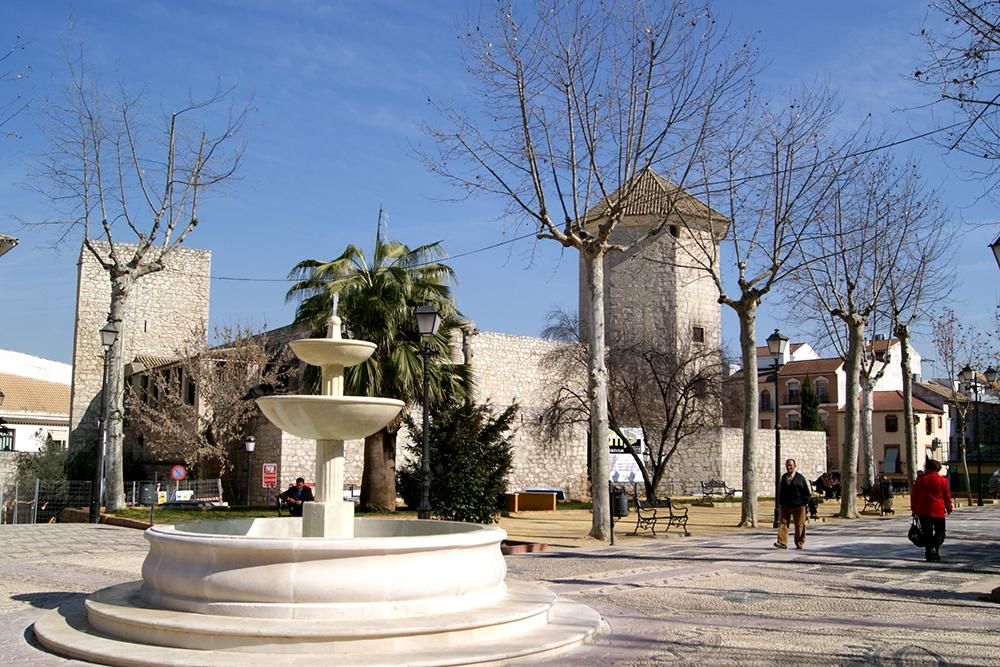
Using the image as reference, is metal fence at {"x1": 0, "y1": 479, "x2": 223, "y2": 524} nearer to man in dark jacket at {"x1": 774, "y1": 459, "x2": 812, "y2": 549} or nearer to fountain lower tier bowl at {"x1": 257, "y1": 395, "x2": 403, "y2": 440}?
man in dark jacket at {"x1": 774, "y1": 459, "x2": 812, "y2": 549}

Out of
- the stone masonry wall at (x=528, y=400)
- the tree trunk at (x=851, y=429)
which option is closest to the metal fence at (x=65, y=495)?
the stone masonry wall at (x=528, y=400)

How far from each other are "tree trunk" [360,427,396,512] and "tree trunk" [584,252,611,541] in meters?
9.44

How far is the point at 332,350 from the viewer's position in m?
9.69

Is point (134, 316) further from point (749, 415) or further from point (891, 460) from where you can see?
point (891, 460)

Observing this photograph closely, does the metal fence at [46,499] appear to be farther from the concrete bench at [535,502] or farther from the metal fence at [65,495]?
the concrete bench at [535,502]

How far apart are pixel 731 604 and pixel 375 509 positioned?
16647 millimetres

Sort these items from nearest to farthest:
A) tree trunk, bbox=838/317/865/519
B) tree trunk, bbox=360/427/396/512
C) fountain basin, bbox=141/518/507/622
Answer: fountain basin, bbox=141/518/507/622
tree trunk, bbox=838/317/865/519
tree trunk, bbox=360/427/396/512

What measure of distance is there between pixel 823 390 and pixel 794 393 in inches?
74.5

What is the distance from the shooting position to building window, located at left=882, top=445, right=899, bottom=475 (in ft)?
201

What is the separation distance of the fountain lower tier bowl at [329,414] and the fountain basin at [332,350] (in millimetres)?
646

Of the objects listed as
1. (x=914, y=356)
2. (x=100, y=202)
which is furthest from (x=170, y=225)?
(x=914, y=356)

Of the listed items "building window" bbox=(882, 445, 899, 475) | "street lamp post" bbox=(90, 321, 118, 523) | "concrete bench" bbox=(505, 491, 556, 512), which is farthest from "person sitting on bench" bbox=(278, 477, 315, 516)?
"building window" bbox=(882, 445, 899, 475)

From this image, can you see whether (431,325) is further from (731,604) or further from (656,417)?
(656,417)

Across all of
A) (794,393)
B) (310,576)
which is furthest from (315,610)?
(794,393)
